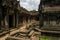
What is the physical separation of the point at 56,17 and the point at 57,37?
204 cm

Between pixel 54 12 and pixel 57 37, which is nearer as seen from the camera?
pixel 57 37

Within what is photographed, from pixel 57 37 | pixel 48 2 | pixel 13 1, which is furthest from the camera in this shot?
pixel 13 1

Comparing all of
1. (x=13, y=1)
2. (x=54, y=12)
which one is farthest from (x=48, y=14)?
(x=13, y=1)

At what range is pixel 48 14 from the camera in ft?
39.1

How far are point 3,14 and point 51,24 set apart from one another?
8640 millimetres

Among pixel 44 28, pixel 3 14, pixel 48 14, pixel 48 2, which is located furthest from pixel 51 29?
pixel 3 14

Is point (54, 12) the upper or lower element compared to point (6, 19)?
upper

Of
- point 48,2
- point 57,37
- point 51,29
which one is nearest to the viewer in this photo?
point 57,37

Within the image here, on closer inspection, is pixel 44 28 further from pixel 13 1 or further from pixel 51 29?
pixel 13 1

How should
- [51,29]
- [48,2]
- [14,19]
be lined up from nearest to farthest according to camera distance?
[51,29], [48,2], [14,19]

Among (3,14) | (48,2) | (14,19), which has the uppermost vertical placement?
(48,2)

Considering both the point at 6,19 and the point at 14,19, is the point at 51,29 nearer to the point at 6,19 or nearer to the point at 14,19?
the point at 6,19

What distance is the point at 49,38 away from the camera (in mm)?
11047

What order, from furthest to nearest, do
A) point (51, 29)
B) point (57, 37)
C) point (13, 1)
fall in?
point (13, 1) < point (51, 29) < point (57, 37)
